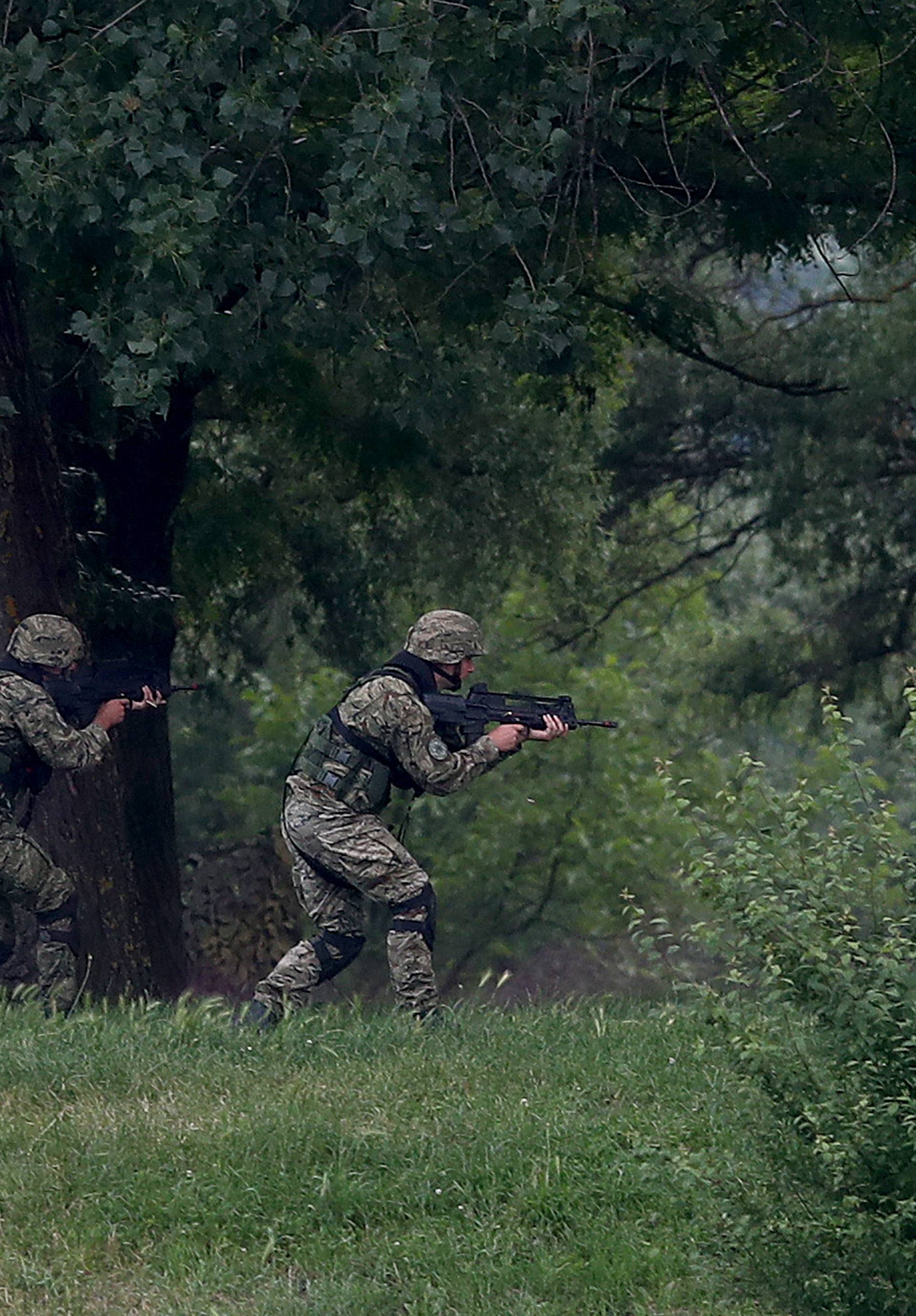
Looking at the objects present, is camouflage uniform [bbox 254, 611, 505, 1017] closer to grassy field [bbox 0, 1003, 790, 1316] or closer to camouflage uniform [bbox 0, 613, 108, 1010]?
grassy field [bbox 0, 1003, 790, 1316]

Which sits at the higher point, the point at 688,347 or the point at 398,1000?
the point at 688,347

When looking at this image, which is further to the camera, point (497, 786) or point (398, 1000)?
point (497, 786)

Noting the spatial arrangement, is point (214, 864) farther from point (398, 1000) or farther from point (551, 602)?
point (398, 1000)

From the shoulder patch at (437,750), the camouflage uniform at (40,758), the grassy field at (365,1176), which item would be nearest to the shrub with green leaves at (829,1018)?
the grassy field at (365,1176)

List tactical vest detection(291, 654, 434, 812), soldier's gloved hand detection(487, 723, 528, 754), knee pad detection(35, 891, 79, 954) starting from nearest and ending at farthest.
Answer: tactical vest detection(291, 654, 434, 812)
soldier's gloved hand detection(487, 723, 528, 754)
knee pad detection(35, 891, 79, 954)

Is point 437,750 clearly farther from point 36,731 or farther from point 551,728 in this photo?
point 36,731

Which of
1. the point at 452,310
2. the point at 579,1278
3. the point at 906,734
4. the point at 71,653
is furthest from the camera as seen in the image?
the point at 452,310

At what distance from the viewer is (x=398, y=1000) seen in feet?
29.6

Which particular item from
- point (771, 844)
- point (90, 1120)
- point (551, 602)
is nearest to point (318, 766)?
point (90, 1120)

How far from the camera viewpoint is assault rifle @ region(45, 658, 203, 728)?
996 centimetres

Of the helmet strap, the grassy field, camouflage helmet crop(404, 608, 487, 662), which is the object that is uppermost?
camouflage helmet crop(404, 608, 487, 662)

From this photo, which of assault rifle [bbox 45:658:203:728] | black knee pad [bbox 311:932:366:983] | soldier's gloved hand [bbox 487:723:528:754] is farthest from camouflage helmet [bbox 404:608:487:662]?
assault rifle [bbox 45:658:203:728]

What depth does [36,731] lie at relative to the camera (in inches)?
376

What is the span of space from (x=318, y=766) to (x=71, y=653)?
4.92ft
